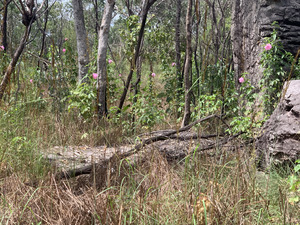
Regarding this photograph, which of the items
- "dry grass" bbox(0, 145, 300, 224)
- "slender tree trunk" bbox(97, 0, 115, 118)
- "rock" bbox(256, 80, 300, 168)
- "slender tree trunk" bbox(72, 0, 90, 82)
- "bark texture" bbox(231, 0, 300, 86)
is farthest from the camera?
"slender tree trunk" bbox(72, 0, 90, 82)

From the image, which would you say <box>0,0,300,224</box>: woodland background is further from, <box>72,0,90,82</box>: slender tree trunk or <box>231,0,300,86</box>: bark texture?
<box>231,0,300,86</box>: bark texture

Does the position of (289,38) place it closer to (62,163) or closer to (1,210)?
(62,163)

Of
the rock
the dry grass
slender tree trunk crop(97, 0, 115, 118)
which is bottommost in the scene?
the dry grass

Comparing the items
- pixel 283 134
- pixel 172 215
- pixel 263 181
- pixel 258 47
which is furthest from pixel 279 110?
pixel 172 215

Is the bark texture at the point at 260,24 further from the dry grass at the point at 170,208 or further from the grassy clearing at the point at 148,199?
the dry grass at the point at 170,208

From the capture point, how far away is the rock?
97.2 inches

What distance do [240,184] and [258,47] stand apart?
2.28 metres

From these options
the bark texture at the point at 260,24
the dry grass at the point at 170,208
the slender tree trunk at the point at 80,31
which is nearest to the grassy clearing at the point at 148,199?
the dry grass at the point at 170,208

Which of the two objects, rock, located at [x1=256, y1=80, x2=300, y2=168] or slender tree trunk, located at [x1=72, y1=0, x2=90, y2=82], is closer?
rock, located at [x1=256, y1=80, x2=300, y2=168]

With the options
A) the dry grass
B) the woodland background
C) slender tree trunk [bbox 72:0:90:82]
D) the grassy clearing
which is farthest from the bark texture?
slender tree trunk [bbox 72:0:90:82]

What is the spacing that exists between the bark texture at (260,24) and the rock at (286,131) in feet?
2.79

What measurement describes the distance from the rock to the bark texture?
33.5 inches

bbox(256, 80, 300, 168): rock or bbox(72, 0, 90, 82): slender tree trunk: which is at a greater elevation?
bbox(72, 0, 90, 82): slender tree trunk

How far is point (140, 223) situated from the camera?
163 cm
